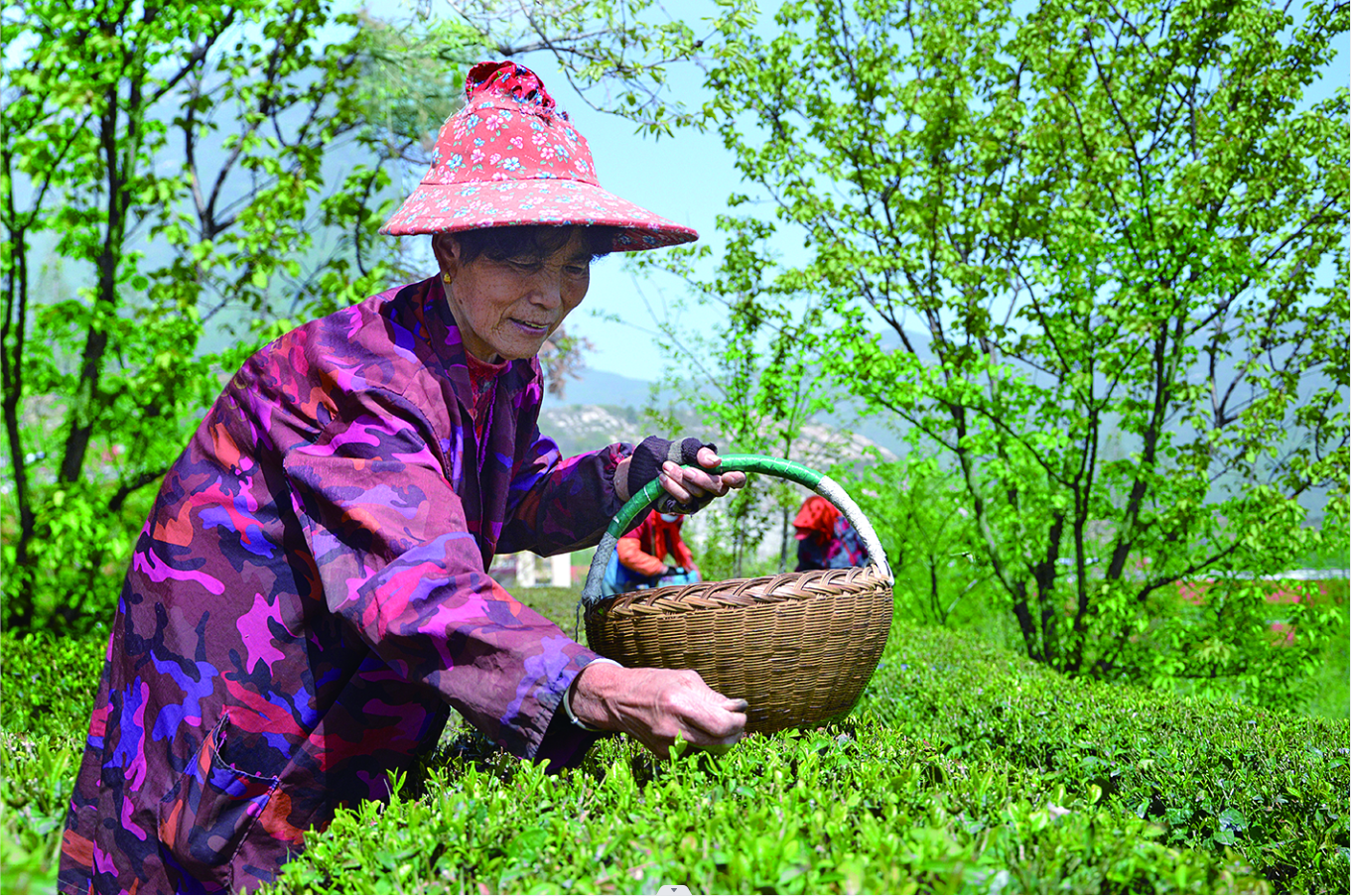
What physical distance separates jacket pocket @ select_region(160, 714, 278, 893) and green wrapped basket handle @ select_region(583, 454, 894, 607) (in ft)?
2.46

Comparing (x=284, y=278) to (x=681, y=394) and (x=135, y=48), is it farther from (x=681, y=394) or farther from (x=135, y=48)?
(x=681, y=394)

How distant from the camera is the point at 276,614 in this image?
1846mm

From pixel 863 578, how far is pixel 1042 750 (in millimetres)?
1747

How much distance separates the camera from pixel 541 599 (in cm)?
1185

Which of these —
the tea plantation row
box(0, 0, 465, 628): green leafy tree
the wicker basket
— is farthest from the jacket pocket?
box(0, 0, 465, 628): green leafy tree

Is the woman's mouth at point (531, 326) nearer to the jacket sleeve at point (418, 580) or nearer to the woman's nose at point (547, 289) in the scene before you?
the woman's nose at point (547, 289)

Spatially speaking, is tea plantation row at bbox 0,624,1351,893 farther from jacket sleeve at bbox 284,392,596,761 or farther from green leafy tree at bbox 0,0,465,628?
green leafy tree at bbox 0,0,465,628

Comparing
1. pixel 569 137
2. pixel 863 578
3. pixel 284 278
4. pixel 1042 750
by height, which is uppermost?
pixel 284 278

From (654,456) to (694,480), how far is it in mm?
134

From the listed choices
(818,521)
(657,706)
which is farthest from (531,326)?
(818,521)

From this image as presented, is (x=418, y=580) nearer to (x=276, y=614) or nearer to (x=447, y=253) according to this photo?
(x=276, y=614)

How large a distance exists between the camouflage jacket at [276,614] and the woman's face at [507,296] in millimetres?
54

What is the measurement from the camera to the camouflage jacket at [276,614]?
5.53 feet

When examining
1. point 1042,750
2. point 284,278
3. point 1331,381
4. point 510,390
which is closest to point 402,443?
point 510,390
